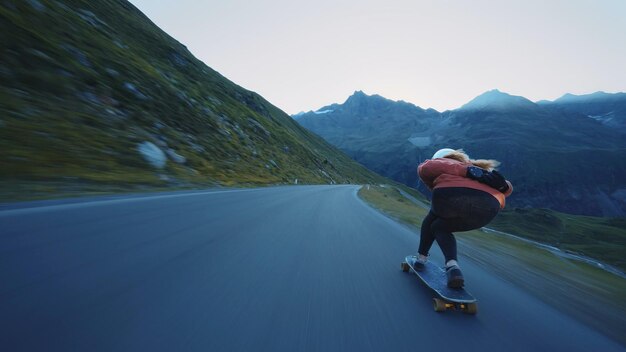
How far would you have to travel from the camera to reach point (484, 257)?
21.3 ft

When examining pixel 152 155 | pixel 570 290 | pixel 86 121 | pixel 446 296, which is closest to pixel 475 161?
pixel 446 296

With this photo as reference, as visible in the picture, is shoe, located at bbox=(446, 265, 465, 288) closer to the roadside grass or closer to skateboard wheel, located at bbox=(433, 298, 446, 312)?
skateboard wheel, located at bbox=(433, 298, 446, 312)

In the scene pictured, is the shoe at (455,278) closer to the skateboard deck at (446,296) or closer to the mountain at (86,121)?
the skateboard deck at (446,296)

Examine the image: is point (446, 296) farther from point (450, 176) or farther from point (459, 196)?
point (450, 176)

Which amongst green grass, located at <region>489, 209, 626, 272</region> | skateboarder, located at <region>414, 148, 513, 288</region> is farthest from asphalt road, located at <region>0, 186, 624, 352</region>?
green grass, located at <region>489, 209, 626, 272</region>

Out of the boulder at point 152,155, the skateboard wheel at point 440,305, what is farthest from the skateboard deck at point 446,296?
the boulder at point 152,155

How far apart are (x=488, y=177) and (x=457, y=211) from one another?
484 millimetres

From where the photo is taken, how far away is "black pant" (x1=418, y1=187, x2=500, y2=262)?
11.1 ft

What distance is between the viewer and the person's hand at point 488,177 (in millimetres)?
3385

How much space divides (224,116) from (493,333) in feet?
183

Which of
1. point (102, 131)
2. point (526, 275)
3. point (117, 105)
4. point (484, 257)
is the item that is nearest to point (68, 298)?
point (526, 275)

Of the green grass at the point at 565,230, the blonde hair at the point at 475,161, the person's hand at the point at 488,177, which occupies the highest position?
the blonde hair at the point at 475,161

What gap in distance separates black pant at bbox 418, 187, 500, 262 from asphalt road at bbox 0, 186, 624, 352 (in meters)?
0.69

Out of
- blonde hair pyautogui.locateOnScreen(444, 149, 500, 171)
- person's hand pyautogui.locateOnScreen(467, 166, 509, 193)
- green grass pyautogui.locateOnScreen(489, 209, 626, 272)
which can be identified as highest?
blonde hair pyautogui.locateOnScreen(444, 149, 500, 171)
